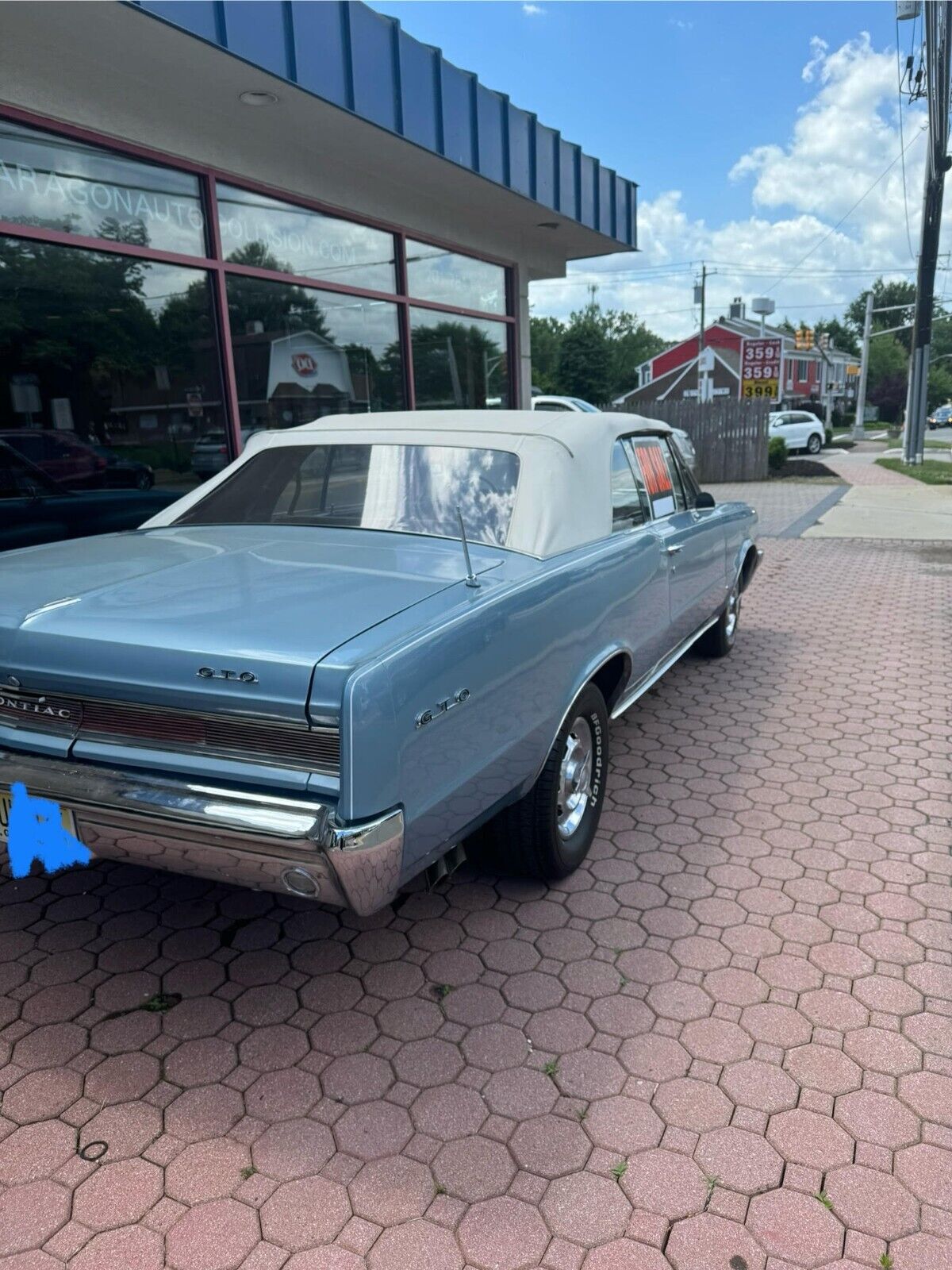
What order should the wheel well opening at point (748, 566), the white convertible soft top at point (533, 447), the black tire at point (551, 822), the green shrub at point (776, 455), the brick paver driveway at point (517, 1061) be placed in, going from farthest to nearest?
1. the green shrub at point (776, 455)
2. the wheel well opening at point (748, 566)
3. the white convertible soft top at point (533, 447)
4. the black tire at point (551, 822)
5. the brick paver driveway at point (517, 1061)

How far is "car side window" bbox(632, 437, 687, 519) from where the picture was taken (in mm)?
4426

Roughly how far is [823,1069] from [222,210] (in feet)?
22.7

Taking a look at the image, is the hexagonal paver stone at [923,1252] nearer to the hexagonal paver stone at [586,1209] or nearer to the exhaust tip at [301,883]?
the hexagonal paver stone at [586,1209]

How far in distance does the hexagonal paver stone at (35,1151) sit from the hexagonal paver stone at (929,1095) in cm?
16

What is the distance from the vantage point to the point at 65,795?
7.79ft

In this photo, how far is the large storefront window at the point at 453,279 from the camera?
940cm

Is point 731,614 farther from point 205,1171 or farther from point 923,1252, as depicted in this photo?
point 205,1171

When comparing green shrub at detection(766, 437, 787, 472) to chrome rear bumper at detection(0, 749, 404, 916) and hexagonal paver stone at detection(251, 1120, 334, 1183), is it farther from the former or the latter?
hexagonal paver stone at detection(251, 1120, 334, 1183)

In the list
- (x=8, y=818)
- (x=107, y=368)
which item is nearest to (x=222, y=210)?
(x=107, y=368)

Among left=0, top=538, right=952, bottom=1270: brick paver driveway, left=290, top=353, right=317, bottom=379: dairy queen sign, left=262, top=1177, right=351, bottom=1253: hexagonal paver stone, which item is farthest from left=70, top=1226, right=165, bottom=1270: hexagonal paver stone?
left=290, top=353, right=317, bottom=379: dairy queen sign

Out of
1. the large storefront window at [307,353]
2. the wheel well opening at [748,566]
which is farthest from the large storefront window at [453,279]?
the wheel well opening at [748,566]

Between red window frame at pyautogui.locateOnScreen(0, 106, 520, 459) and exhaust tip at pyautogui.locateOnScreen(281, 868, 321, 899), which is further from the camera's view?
red window frame at pyautogui.locateOnScreen(0, 106, 520, 459)

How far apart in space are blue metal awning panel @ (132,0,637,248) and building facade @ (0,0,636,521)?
2 centimetres

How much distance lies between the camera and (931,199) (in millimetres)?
21281
